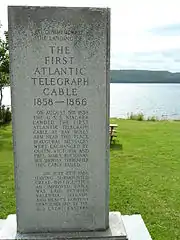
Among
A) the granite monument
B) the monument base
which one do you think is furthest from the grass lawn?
the granite monument

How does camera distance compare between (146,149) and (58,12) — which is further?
(146,149)

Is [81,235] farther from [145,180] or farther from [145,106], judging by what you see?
[145,106]

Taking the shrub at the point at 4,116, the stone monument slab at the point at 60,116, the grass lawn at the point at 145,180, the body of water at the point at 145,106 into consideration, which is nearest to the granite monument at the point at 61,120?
the stone monument slab at the point at 60,116

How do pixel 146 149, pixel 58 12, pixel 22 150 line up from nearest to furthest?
1. pixel 58 12
2. pixel 22 150
3. pixel 146 149

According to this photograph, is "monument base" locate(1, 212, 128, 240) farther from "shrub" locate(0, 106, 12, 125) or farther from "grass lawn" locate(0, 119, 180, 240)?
"shrub" locate(0, 106, 12, 125)

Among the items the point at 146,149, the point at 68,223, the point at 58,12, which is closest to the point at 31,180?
the point at 68,223

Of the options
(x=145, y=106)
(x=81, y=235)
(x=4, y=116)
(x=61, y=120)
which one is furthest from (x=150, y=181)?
(x=145, y=106)

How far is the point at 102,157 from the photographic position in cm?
400

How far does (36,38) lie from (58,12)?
34 centimetres

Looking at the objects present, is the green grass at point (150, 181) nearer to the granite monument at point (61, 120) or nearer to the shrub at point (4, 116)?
the granite monument at point (61, 120)

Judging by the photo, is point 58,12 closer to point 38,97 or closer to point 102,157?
point 38,97

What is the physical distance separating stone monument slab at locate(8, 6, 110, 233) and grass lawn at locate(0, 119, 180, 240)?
168 cm

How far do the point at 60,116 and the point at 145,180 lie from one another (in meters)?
4.50

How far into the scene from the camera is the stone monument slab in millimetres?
3732
